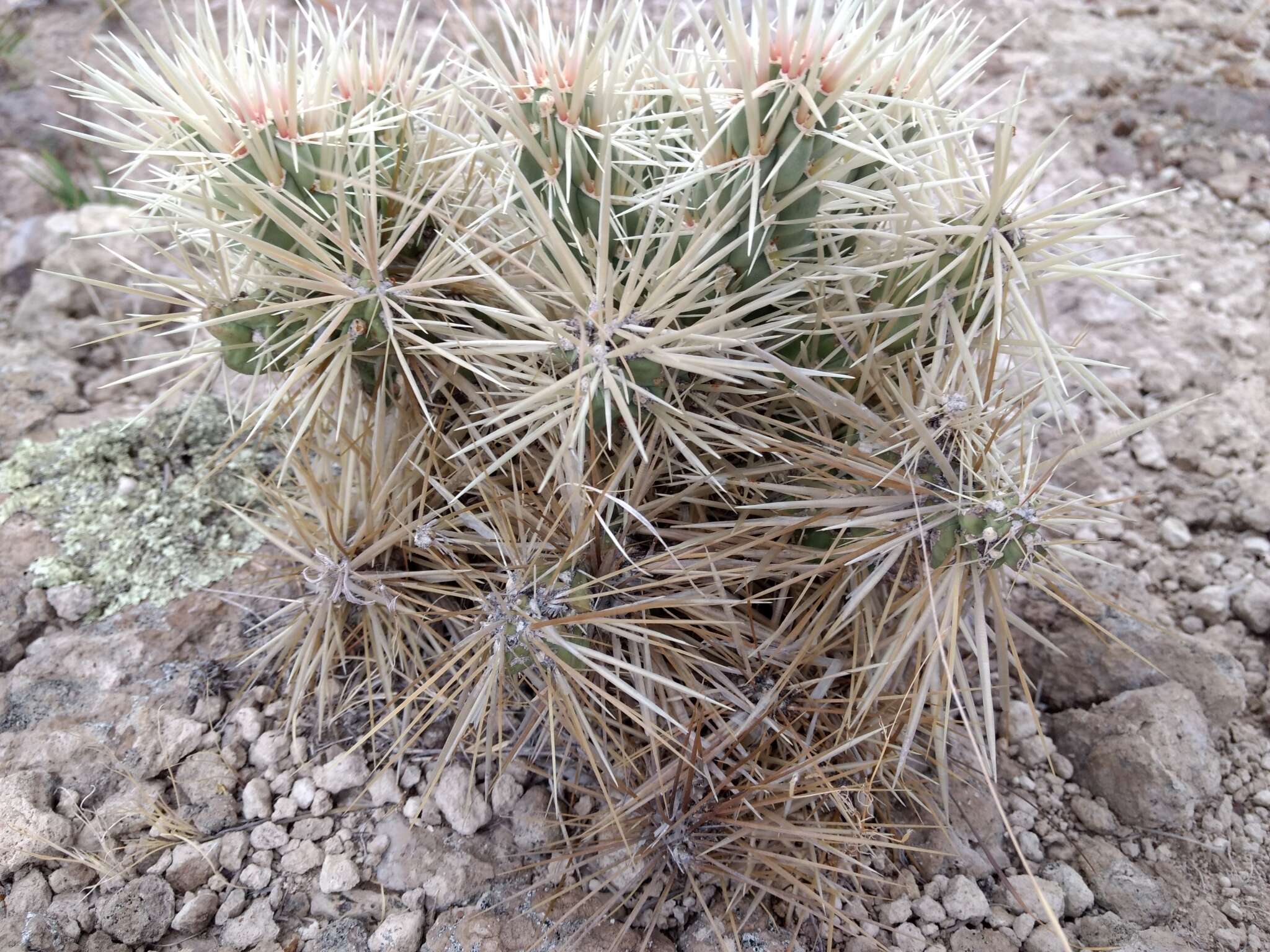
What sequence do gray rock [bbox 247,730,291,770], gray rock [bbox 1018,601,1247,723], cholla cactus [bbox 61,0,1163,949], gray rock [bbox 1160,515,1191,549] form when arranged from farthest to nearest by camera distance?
1. gray rock [bbox 1160,515,1191,549]
2. gray rock [bbox 1018,601,1247,723]
3. gray rock [bbox 247,730,291,770]
4. cholla cactus [bbox 61,0,1163,949]

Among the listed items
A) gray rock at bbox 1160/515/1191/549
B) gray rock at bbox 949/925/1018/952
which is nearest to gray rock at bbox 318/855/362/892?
gray rock at bbox 949/925/1018/952

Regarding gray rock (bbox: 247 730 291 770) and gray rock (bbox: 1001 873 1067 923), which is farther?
gray rock (bbox: 247 730 291 770)

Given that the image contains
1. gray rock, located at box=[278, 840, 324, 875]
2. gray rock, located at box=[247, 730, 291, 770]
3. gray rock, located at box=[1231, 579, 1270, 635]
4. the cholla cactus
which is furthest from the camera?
gray rock, located at box=[1231, 579, 1270, 635]

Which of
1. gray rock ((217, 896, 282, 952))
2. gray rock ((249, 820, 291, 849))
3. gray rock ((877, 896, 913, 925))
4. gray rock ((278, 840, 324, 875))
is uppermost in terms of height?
gray rock ((249, 820, 291, 849))

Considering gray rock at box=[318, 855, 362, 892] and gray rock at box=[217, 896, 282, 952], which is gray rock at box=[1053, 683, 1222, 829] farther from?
gray rock at box=[217, 896, 282, 952]

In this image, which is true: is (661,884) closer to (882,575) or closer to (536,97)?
(882,575)

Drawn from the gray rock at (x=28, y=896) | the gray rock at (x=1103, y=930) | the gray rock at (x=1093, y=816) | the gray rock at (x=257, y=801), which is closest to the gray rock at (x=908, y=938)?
the gray rock at (x=1103, y=930)

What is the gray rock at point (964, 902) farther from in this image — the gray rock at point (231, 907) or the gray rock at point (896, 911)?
the gray rock at point (231, 907)
